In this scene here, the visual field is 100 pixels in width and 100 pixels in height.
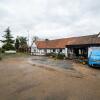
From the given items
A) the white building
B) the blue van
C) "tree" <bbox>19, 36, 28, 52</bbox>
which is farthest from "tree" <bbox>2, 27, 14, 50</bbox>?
the blue van

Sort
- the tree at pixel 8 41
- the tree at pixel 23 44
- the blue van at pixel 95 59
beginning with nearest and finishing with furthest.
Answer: the blue van at pixel 95 59 → the tree at pixel 8 41 → the tree at pixel 23 44

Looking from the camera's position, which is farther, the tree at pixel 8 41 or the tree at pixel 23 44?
the tree at pixel 23 44

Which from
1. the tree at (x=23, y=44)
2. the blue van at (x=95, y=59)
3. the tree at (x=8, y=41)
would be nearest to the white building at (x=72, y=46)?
the blue van at (x=95, y=59)

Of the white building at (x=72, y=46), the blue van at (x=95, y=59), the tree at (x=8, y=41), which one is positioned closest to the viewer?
the blue van at (x=95, y=59)

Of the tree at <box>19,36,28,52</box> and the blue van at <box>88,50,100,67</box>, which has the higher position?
the tree at <box>19,36,28,52</box>

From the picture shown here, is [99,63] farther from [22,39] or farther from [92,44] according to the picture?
[22,39]

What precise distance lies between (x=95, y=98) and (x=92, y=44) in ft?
57.0

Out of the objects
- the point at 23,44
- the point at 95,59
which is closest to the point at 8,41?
the point at 23,44

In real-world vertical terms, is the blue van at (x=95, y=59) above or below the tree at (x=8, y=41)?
below

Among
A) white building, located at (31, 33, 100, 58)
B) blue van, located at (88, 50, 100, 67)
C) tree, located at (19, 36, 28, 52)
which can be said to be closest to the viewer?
blue van, located at (88, 50, 100, 67)

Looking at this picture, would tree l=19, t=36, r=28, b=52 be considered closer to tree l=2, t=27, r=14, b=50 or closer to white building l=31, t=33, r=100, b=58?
tree l=2, t=27, r=14, b=50

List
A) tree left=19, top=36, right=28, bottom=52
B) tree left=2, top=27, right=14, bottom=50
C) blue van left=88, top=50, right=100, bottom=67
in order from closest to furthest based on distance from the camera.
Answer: blue van left=88, top=50, right=100, bottom=67
tree left=2, top=27, right=14, bottom=50
tree left=19, top=36, right=28, bottom=52

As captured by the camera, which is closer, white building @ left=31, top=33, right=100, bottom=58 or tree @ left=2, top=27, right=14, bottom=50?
white building @ left=31, top=33, right=100, bottom=58

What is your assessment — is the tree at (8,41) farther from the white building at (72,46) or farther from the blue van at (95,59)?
the blue van at (95,59)
